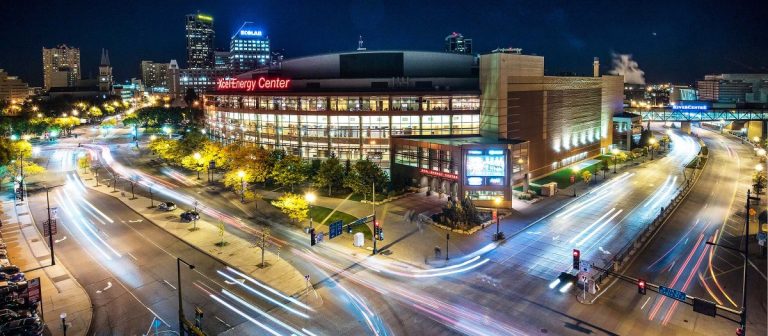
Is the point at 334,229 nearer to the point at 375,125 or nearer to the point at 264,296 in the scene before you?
the point at 264,296

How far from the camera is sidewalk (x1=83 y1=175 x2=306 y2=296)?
143 feet

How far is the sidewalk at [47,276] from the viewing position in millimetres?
36381

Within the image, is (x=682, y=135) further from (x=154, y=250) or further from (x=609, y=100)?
(x=154, y=250)

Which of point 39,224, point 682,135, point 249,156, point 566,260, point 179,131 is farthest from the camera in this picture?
point 179,131

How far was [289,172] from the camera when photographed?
76688mm

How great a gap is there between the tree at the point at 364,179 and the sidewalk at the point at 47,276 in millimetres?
37607

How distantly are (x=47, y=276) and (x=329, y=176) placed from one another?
127ft

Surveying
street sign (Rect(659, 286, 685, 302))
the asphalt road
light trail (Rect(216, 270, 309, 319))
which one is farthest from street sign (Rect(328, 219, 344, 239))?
street sign (Rect(659, 286, 685, 302))

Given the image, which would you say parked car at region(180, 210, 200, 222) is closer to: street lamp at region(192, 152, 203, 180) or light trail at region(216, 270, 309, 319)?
light trail at region(216, 270, 309, 319)

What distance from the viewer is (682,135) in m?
171

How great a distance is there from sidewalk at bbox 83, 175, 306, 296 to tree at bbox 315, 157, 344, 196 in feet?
57.9

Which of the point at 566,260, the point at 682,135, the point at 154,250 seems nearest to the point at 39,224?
the point at 154,250

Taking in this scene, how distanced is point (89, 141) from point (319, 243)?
13558 cm

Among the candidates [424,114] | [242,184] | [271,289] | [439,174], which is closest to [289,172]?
[242,184]
